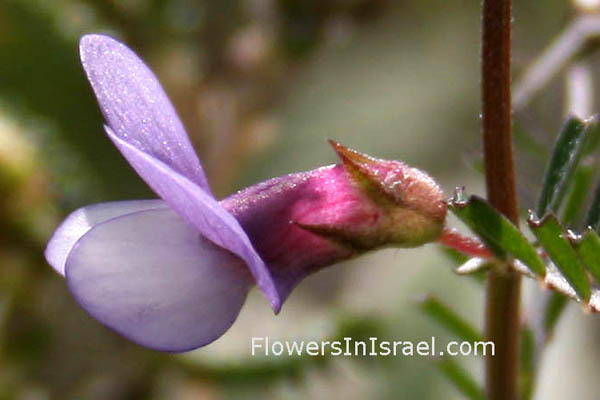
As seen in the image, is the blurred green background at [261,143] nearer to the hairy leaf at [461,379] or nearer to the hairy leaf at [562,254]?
the hairy leaf at [461,379]

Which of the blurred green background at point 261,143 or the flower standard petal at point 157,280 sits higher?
the flower standard petal at point 157,280

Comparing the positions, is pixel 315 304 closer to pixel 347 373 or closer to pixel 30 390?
pixel 347 373

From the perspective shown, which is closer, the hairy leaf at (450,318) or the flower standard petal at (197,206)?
the flower standard petal at (197,206)

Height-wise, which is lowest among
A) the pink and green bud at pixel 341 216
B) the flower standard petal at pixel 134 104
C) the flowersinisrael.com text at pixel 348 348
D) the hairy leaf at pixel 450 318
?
the flowersinisrael.com text at pixel 348 348

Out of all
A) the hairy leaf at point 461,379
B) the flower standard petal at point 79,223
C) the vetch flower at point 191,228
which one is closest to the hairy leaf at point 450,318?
the hairy leaf at point 461,379

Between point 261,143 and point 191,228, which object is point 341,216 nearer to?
point 191,228

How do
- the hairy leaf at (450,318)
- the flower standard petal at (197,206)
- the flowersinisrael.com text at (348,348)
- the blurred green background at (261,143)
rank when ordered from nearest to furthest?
the flower standard petal at (197,206) < the hairy leaf at (450,318) < the flowersinisrael.com text at (348,348) < the blurred green background at (261,143)

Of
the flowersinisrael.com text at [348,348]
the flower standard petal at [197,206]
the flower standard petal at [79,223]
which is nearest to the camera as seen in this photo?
the flower standard petal at [197,206]
